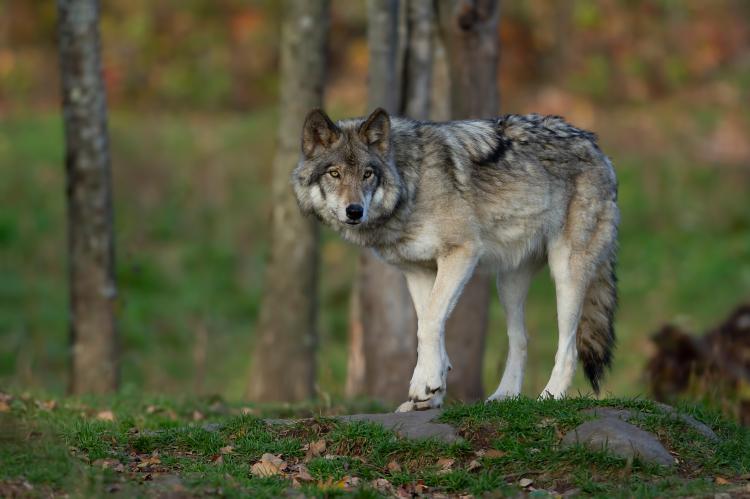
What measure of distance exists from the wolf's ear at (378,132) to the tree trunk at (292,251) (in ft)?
16.1

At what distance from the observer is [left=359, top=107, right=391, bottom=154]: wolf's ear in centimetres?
766

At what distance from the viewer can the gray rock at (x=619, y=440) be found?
6.51 metres

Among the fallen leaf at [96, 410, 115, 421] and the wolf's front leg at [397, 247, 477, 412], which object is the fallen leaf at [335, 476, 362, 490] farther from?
the fallen leaf at [96, 410, 115, 421]

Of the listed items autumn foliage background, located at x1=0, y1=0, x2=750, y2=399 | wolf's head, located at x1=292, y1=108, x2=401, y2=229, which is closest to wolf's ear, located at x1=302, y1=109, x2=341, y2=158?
wolf's head, located at x1=292, y1=108, x2=401, y2=229

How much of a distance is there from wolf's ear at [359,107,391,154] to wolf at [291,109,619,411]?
0.03ft

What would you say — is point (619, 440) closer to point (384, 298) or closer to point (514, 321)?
point (514, 321)

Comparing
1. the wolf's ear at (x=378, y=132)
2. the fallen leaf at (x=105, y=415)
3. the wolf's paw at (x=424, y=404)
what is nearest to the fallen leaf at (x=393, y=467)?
the wolf's paw at (x=424, y=404)

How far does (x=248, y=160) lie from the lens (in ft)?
77.8

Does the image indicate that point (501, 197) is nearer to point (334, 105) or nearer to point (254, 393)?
point (254, 393)

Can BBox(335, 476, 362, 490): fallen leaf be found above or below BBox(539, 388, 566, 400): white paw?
below

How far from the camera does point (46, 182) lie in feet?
74.8

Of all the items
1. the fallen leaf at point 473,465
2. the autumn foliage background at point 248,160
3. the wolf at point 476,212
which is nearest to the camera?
the fallen leaf at point 473,465

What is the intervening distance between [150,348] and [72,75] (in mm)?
8777

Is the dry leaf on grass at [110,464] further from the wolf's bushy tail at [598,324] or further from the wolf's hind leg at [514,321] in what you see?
the wolf's bushy tail at [598,324]
